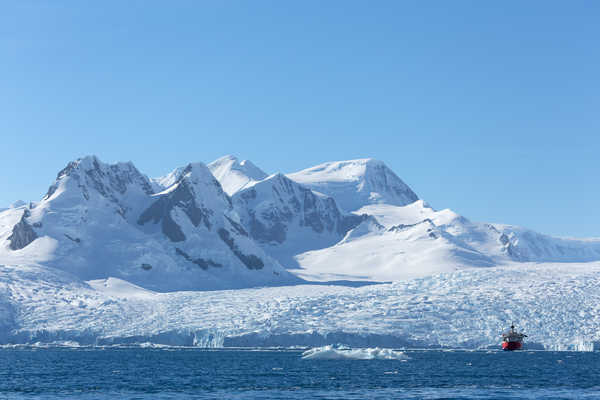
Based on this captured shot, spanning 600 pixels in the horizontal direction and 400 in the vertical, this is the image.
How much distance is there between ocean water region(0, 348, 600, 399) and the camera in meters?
71.5

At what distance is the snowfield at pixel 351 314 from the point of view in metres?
129

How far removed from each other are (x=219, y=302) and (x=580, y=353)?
62213mm

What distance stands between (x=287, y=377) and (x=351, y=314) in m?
51.6

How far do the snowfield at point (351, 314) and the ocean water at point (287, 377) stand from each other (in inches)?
243

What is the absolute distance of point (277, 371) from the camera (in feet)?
314

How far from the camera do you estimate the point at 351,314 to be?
454 feet

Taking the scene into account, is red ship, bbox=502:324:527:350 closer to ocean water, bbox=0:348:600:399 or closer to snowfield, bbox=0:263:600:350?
ocean water, bbox=0:348:600:399

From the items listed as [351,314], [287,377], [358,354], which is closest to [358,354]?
[358,354]

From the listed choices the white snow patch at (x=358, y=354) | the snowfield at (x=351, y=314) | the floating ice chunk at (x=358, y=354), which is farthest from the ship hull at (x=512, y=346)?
the floating ice chunk at (x=358, y=354)

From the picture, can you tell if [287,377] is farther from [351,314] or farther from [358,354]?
[351,314]

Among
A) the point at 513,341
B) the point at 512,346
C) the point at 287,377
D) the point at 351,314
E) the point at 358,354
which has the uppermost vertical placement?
the point at 351,314

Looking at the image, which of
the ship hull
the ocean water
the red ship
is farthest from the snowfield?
the ocean water

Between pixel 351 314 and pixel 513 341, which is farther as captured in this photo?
pixel 351 314

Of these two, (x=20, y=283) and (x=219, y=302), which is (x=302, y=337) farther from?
(x=20, y=283)
